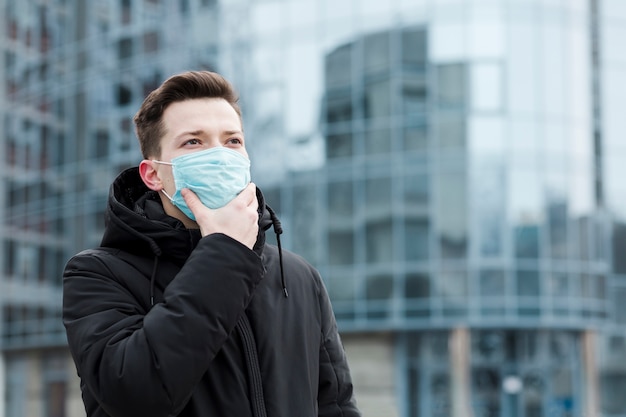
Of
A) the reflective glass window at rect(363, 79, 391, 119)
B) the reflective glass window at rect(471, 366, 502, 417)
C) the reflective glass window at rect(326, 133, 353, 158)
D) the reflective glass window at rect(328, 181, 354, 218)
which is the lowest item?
the reflective glass window at rect(471, 366, 502, 417)

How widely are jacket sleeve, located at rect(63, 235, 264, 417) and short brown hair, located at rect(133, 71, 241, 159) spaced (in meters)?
0.42

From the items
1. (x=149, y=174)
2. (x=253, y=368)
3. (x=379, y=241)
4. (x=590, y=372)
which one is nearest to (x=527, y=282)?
(x=590, y=372)

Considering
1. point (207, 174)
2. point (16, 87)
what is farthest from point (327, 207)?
point (207, 174)

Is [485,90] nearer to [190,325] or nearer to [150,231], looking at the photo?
[150,231]

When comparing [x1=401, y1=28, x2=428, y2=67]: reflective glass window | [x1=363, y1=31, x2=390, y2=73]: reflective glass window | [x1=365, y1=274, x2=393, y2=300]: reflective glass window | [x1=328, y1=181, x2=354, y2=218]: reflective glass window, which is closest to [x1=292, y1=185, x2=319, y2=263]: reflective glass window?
[x1=328, y1=181, x2=354, y2=218]: reflective glass window

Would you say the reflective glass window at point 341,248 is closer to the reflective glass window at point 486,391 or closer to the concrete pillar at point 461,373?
the concrete pillar at point 461,373

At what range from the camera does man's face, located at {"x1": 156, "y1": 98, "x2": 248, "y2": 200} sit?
252cm

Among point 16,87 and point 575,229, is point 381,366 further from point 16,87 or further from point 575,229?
point 16,87

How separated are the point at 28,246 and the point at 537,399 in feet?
48.9

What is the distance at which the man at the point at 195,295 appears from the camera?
2162 mm

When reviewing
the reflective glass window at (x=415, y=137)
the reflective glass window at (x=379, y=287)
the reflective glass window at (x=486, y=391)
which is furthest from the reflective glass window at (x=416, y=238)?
the reflective glass window at (x=486, y=391)

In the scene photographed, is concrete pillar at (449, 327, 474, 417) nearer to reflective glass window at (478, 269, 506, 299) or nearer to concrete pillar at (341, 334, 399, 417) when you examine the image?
reflective glass window at (478, 269, 506, 299)

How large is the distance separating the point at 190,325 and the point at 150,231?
344mm

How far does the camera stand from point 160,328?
2.16 m
